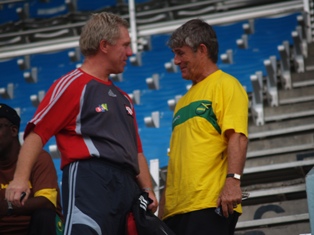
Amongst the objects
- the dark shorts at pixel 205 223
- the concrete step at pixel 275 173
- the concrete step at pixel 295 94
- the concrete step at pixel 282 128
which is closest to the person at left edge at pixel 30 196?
the dark shorts at pixel 205 223

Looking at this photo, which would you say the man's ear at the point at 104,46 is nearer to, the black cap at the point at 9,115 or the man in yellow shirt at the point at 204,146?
the man in yellow shirt at the point at 204,146

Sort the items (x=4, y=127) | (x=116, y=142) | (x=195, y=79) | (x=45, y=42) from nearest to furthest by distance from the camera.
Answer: (x=116, y=142)
(x=195, y=79)
(x=4, y=127)
(x=45, y=42)

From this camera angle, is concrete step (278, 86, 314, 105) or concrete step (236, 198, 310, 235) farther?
concrete step (278, 86, 314, 105)

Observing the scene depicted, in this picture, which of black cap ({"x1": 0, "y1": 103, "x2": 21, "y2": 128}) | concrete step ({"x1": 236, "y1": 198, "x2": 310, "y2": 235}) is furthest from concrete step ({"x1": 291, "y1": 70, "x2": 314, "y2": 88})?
black cap ({"x1": 0, "y1": 103, "x2": 21, "y2": 128})

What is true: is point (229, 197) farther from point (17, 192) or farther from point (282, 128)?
point (282, 128)

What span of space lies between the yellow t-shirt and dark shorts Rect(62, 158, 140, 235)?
0.34 meters

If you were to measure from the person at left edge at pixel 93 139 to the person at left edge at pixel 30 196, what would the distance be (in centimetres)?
64

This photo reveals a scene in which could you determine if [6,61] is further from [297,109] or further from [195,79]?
[195,79]

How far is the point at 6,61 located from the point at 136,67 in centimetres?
171

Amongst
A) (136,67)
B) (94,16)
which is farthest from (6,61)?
(94,16)

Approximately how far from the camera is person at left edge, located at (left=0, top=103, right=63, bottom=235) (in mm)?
4613

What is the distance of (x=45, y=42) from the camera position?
9703 mm

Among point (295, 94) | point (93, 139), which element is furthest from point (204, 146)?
point (295, 94)

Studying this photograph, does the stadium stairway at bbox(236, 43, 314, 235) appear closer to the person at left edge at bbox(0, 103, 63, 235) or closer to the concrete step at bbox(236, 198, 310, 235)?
the concrete step at bbox(236, 198, 310, 235)
